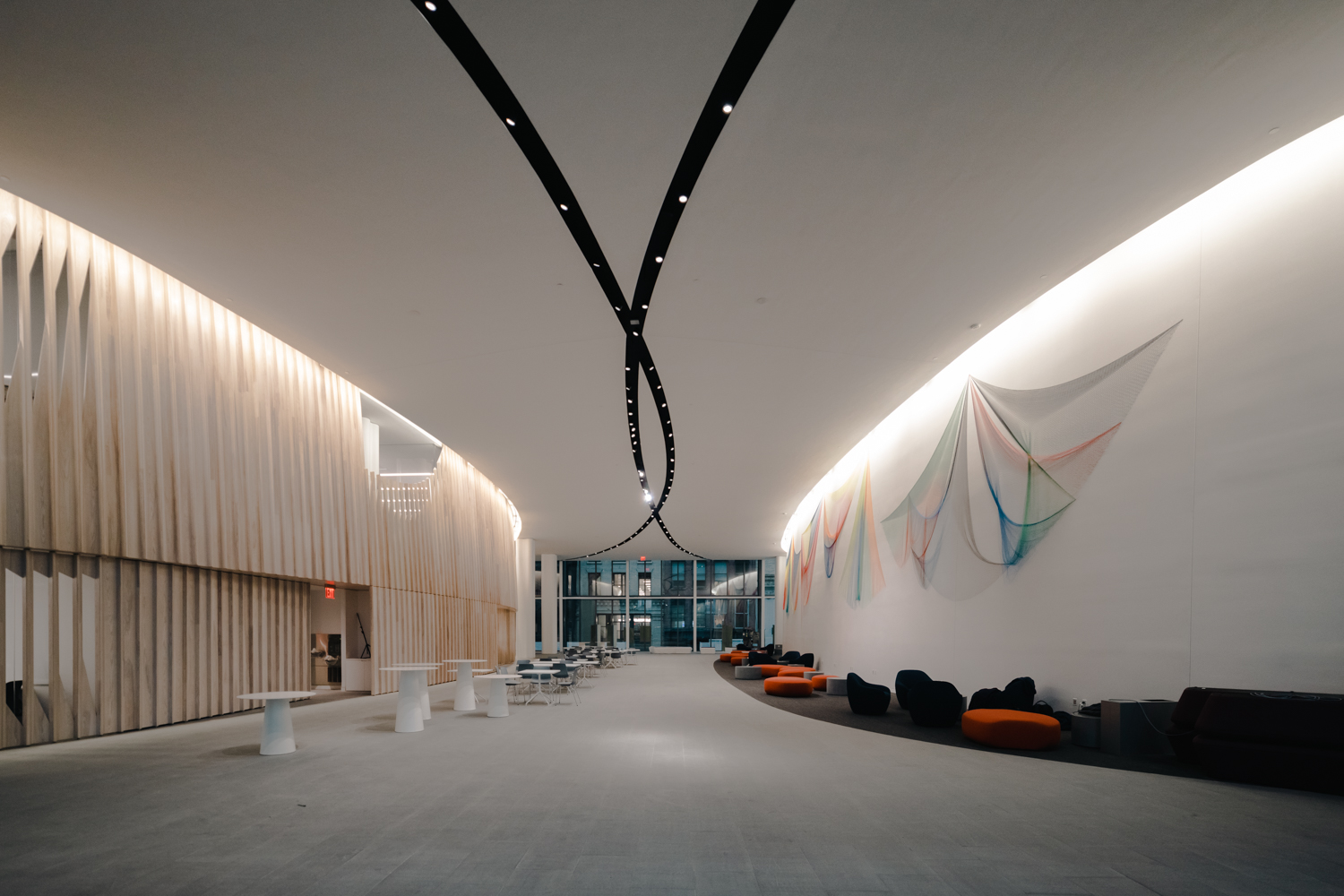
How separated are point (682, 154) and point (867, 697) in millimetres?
7656

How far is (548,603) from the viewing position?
3297 cm

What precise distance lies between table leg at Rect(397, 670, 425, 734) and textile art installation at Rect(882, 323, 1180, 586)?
299 inches

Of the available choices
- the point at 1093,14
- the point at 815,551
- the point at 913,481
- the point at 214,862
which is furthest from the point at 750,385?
the point at 815,551

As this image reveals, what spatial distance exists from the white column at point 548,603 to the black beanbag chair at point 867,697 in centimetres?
2328

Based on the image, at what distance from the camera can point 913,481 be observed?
12938 mm

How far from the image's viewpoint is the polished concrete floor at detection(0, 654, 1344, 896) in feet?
11.9

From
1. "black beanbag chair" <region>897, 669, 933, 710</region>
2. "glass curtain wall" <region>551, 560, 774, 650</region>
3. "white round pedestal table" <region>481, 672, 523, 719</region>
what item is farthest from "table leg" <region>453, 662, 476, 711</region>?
"glass curtain wall" <region>551, 560, 774, 650</region>

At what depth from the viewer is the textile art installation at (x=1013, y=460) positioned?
314 inches

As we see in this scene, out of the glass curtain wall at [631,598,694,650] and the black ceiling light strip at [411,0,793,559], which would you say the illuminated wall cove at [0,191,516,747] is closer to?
the black ceiling light strip at [411,0,793,559]

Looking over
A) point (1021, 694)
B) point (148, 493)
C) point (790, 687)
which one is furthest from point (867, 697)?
point (148, 493)

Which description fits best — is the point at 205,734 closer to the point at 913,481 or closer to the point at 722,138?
the point at 722,138

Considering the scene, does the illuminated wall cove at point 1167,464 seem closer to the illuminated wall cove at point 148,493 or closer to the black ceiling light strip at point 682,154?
the black ceiling light strip at point 682,154

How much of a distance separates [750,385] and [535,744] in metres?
6.05

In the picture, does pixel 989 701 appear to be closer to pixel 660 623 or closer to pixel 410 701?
pixel 410 701
